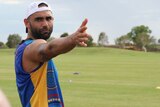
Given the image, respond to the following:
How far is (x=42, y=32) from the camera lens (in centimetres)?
434

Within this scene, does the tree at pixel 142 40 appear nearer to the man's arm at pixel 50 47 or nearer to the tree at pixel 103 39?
the tree at pixel 103 39

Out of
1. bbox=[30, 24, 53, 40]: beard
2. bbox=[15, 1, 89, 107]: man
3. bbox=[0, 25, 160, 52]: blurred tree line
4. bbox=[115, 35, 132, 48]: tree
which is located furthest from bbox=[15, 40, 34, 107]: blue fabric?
bbox=[115, 35, 132, 48]: tree

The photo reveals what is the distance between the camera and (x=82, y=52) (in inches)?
3120

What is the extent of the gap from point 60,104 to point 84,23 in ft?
3.48

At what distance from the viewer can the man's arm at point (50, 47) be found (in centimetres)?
368

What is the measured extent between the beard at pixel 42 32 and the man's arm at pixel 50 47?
4.8 inches

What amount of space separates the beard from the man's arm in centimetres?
12

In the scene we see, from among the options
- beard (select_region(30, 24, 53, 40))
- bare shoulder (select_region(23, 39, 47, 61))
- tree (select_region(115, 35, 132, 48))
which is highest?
beard (select_region(30, 24, 53, 40))

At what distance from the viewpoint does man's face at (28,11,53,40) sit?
171 inches

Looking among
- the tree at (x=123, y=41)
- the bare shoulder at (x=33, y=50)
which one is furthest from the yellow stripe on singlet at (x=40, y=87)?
the tree at (x=123, y=41)

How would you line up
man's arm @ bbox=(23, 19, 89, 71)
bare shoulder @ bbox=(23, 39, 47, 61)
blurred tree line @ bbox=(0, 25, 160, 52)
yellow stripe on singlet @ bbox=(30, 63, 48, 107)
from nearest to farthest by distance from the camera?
man's arm @ bbox=(23, 19, 89, 71), bare shoulder @ bbox=(23, 39, 47, 61), yellow stripe on singlet @ bbox=(30, 63, 48, 107), blurred tree line @ bbox=(0, 25, 160, 52)

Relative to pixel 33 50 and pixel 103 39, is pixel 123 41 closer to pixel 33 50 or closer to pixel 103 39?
pixel 103 39

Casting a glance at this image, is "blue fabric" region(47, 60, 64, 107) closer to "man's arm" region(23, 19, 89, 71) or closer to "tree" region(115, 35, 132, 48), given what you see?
"man's arm" region(23, 19, 89, 71)

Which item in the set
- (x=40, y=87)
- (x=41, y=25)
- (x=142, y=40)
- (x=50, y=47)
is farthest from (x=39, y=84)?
(x=142, y=40)
